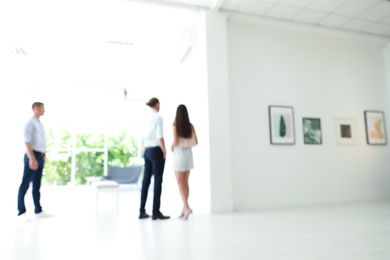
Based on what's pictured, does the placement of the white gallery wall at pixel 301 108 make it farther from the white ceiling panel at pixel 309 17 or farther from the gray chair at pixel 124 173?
the gray chair at pixel 124 173

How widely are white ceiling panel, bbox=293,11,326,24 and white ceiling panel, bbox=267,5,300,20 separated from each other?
0.42 feet

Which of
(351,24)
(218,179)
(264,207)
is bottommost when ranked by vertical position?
(264,207)

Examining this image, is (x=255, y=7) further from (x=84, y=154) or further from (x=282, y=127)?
(x=84, y=154)

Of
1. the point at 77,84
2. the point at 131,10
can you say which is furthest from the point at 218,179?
the point at 77,84

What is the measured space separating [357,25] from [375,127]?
2.11 meters

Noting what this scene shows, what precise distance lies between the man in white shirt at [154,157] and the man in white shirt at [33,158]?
5.10 ft

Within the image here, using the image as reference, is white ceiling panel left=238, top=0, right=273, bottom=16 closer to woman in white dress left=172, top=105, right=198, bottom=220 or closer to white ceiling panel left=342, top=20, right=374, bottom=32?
white ceiling panel left=342, top=20, right=374, bottom=32

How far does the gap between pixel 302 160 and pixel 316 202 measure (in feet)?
2.63

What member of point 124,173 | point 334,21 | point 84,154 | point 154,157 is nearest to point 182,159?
point 154,157

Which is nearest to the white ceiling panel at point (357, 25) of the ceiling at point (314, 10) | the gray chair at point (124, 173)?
the ceiling at point (314, 10)

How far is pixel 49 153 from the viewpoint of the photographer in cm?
1053

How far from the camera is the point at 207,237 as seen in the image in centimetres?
263

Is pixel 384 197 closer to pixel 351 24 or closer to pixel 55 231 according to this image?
pixel 351 24

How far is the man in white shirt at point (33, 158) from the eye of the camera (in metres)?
3.88
